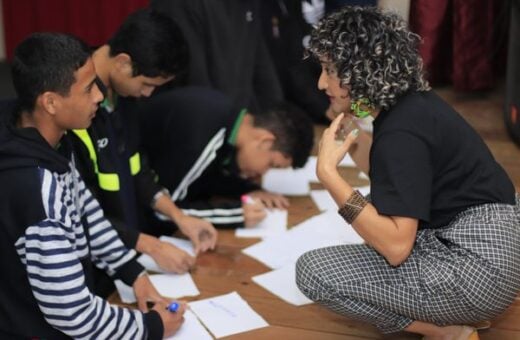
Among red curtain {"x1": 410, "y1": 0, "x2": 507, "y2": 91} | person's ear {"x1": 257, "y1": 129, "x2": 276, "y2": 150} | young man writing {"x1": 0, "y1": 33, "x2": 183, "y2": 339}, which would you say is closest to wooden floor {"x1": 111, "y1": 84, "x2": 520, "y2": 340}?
person's ear {"x1": 257, "y1": 129, "x2": 276, "y2": 150}

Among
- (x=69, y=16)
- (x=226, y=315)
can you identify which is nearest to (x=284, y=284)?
(x=226, y=315)

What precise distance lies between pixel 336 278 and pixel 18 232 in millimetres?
695

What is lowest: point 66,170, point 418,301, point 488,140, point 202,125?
point 488,140

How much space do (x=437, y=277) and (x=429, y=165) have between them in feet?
0.88

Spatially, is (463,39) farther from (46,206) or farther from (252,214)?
(46,206)

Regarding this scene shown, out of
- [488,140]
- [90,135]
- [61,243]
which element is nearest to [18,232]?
[61,243]

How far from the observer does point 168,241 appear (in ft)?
7.62

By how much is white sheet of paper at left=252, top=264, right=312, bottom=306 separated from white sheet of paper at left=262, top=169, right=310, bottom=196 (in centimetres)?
55

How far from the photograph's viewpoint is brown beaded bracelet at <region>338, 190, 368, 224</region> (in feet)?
5.13

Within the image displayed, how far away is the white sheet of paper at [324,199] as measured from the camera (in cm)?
260

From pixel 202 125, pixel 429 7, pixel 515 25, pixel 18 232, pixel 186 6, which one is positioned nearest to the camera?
pixel 18 232

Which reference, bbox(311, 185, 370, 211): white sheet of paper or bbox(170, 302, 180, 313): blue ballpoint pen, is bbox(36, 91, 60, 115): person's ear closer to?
bbox(170, 302, 180, 313): blue ballpoint pen

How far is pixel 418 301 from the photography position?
1655 mm

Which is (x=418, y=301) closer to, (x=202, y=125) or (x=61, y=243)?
(x=61, y=243)
